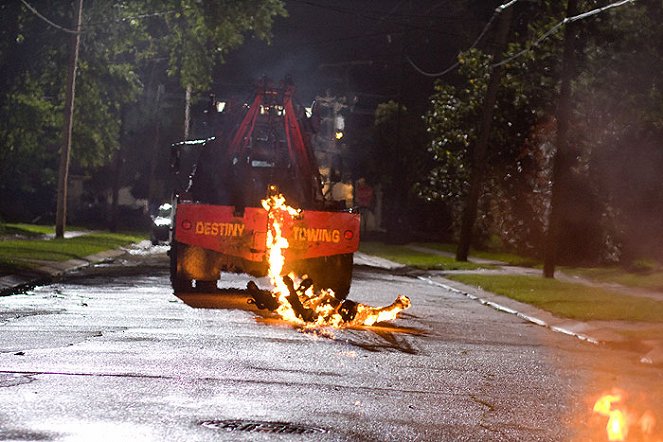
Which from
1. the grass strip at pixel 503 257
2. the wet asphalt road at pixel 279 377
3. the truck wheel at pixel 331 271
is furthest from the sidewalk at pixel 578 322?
the grass strip at pixel 503 257

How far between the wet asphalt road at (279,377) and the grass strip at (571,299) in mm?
2639

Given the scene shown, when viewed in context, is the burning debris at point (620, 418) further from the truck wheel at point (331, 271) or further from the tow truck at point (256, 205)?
the truck wheel at point (331, 271)

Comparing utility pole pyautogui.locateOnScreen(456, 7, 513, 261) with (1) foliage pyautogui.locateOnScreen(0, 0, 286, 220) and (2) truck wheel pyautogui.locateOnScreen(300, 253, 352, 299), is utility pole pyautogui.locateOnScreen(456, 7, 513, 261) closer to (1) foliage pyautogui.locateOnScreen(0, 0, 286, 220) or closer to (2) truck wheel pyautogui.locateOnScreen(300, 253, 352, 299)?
(1) foliage pyautogui.locateOnScreen(0, 0, 286, 220)

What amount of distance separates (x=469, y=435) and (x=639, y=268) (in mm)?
32892

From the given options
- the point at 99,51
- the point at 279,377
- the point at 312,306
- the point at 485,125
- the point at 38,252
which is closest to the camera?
the point at 279,377

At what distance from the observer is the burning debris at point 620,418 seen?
9406 millimetres

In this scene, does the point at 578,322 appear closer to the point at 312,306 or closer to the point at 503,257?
the point at 312,306

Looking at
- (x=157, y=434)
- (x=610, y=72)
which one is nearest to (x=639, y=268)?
(x=610, y=72)

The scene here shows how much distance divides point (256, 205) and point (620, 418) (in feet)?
41.2

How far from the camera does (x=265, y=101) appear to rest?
22.5 m

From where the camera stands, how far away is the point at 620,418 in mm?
10336

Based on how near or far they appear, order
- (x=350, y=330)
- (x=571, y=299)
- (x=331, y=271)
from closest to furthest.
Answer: (x=350, y=330) < (x=331, y=271) < (x=571, y=299)

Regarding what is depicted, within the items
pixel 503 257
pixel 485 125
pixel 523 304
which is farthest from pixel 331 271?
pixel 503 257

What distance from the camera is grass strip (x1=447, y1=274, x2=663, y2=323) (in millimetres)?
22297
